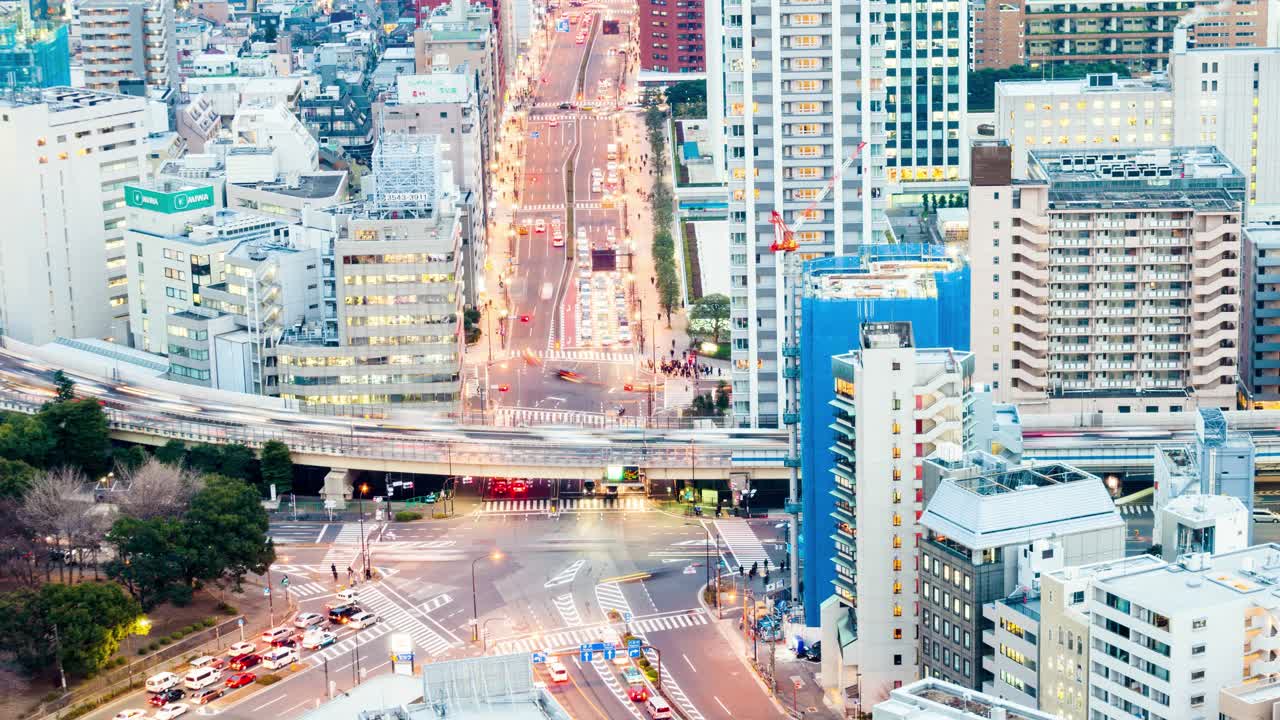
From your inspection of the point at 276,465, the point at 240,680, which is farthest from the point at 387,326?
the point at 240,680

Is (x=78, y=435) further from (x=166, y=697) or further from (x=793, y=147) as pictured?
(x=793, y=147)

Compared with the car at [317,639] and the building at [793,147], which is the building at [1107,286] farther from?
the car at [317,639]

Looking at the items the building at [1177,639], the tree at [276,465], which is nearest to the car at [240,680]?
the tree at [276,465]

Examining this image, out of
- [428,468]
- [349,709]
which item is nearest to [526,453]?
[428,468]

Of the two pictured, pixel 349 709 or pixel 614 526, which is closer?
pixel 349 709

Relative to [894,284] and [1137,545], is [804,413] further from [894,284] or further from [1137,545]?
[1137,545]

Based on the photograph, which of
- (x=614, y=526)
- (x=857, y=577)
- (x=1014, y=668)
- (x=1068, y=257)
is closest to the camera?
(x=1014, y=668)
